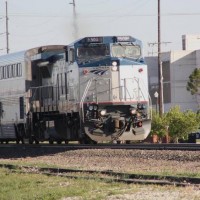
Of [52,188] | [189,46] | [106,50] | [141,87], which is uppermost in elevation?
[189,46]

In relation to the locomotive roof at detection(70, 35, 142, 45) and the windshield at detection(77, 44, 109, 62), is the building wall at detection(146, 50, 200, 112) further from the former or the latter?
the windshield at detection(77, 44, 109, 62)

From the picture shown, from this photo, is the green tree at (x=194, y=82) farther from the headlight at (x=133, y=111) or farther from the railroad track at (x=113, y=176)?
the railroad track at (x=113, y=176)

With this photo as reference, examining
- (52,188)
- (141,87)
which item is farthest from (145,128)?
(52,188)

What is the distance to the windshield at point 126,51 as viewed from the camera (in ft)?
76.9

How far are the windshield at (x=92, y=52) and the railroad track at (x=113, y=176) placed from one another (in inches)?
257

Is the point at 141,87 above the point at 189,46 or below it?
below

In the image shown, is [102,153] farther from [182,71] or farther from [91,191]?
[182,71]

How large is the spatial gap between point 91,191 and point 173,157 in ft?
22.1

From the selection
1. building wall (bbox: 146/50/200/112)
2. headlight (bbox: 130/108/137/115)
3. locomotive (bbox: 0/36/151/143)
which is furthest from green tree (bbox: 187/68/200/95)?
headlight (bbox: 130/108/137/115)

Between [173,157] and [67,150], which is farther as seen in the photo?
[67,150]

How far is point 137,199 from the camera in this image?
10.5 m

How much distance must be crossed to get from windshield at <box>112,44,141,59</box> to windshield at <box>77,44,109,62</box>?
354mm

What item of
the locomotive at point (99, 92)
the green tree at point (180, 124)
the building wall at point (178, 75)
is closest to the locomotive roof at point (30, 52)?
the locomotive at point (99, 92)

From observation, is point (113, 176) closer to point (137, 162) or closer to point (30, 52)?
point (137, 162)
